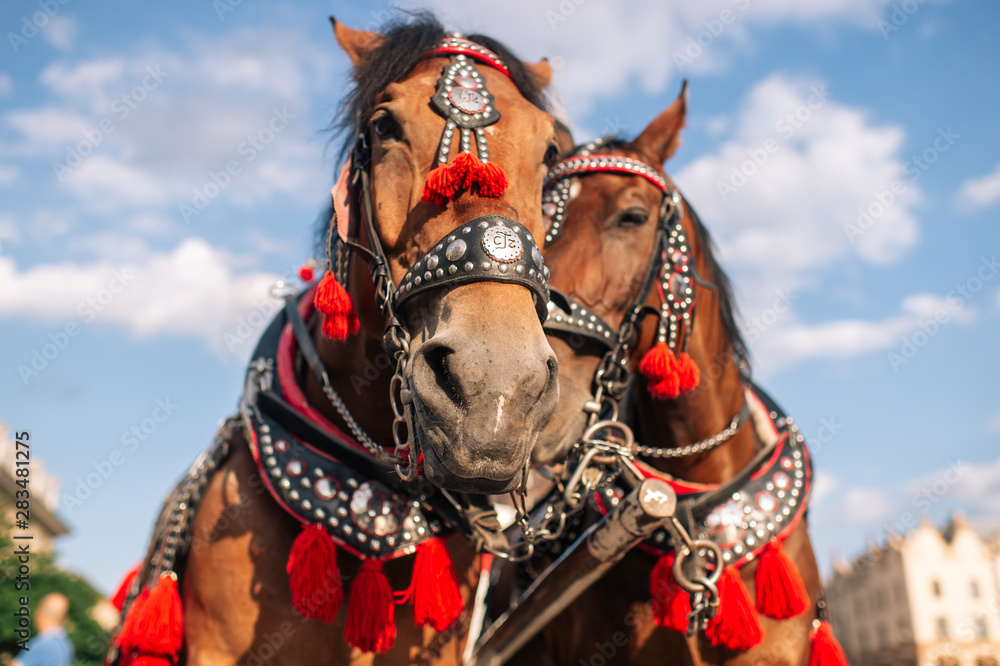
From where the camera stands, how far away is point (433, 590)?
2.38 meters

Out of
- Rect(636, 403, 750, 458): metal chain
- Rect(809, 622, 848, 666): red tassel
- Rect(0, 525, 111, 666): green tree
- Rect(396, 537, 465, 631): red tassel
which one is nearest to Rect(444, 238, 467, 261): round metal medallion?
Rect(396, 537, 465, 631): red tassel

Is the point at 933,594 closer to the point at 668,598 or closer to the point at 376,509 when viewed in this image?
the point at 668,598

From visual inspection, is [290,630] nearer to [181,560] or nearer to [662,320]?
[181,560]

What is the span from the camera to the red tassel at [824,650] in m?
3.14

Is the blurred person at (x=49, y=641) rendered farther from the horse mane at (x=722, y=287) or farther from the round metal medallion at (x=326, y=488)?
the horse mane at (x=722, y=287)

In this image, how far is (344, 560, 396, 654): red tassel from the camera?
7.71 feet

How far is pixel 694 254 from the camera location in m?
3.64

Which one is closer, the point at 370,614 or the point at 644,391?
the point at 370,614

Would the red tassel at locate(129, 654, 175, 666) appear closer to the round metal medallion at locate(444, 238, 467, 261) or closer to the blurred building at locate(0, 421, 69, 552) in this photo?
the round metal medallion at locate(444, 238, 467, 261)

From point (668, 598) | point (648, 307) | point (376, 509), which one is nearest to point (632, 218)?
point (648, 307)

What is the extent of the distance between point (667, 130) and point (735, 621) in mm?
2334

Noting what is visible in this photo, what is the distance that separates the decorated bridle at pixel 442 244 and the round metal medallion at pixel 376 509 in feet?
0.46

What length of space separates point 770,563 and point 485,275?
2045 millimetres

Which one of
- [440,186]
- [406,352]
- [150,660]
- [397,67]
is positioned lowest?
[150,660]
